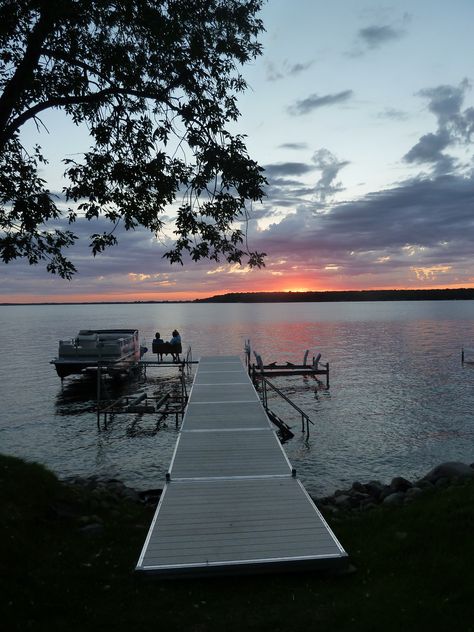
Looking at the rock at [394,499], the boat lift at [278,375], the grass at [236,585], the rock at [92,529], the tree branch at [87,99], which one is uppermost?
the tree branch at [87,99]

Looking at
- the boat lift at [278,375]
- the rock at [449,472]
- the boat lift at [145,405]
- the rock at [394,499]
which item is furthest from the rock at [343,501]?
the boat lift at [145,405]

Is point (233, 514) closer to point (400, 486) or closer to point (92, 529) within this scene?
point (92, 529)

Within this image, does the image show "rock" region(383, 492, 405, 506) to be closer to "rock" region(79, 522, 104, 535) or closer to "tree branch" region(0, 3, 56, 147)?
"rock" region(79, 522, 104, 535)

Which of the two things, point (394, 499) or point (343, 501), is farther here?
point (343, 501)

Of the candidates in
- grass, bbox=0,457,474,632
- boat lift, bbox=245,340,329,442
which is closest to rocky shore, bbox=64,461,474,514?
grass, bbox=0,457,474,632

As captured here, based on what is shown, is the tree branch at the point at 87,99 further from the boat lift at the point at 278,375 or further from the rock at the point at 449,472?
the boat lift at the point at 278,375

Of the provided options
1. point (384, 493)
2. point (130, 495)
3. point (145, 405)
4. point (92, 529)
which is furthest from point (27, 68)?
point (145, 405)

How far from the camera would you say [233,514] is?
10.4m

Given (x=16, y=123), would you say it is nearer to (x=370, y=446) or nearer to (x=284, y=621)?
(x=284, y=621)

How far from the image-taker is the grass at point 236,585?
7.09 metres

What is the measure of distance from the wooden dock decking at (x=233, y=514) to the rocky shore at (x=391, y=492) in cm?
239

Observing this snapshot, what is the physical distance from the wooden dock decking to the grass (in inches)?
13.2

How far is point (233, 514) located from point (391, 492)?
729cm

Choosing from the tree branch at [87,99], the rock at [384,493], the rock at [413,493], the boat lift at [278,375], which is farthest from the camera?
the boat lift at [278,375]
